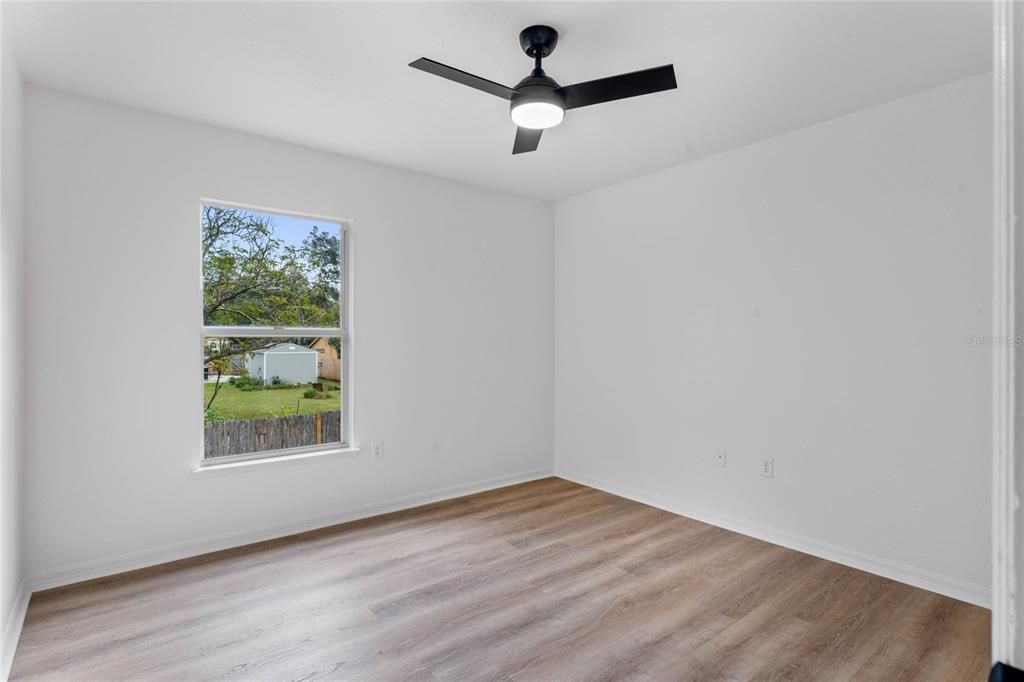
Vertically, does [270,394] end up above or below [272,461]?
above

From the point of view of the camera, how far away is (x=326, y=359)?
3824 millimetres

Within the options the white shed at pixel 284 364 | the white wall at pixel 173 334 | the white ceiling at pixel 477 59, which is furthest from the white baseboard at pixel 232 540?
the white ceiling at pixel 477 59

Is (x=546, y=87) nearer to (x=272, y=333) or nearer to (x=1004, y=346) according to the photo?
(x=1004, y=346)

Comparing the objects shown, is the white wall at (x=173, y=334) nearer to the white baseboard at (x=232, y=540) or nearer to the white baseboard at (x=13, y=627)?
the white baseboard at (x=232, y=540)

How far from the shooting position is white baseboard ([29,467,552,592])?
281 cm

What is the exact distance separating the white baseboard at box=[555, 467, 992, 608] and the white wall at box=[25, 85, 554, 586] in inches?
60.5

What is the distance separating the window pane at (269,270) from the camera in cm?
337

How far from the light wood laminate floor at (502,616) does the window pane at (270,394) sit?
666mm

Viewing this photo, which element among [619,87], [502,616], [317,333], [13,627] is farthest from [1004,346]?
[317,333]

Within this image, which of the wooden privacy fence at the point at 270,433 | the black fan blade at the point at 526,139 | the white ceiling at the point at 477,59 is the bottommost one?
the wooden privacy fence at the point at 270,433

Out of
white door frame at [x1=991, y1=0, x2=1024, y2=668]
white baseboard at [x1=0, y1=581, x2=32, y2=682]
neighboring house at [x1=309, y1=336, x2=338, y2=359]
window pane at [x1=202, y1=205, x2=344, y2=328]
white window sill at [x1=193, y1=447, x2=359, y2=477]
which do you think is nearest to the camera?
white door frame at [x1=991, y1=0, x2=1024, y2=668]

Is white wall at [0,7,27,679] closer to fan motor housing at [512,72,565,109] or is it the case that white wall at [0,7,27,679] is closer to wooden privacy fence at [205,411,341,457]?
wooden privacy fence at [205,411,341,457]

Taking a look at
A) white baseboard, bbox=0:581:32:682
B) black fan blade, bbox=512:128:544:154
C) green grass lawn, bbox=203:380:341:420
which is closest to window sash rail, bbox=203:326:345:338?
green grass lawn, bbox=203:380:341:420

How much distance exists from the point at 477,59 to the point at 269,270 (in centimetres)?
197
